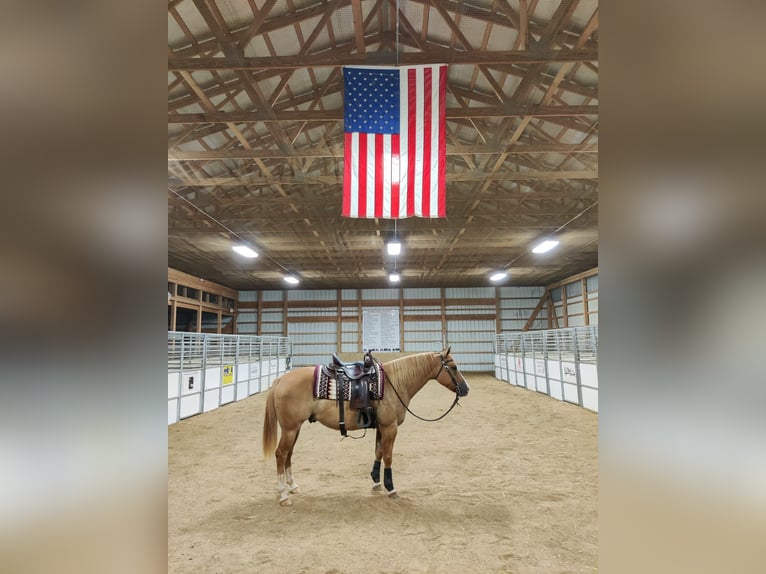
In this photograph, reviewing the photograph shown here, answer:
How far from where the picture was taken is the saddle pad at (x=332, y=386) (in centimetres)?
401

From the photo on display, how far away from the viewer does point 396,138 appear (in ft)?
14.4

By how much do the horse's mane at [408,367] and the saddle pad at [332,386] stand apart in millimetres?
219

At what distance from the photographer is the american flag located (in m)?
4.30

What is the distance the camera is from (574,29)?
5176mm

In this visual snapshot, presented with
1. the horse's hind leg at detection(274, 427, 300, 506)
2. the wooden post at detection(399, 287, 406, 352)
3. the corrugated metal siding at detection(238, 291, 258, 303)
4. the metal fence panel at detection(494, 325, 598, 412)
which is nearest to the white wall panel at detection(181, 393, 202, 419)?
the horse's hind leg at detection(274, 427, 300, 506)

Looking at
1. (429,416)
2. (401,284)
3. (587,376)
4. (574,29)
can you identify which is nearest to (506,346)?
(401,284)

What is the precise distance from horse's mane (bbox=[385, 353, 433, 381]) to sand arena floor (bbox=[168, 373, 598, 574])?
122 cm

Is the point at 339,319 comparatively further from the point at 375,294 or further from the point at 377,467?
the point at 377,467

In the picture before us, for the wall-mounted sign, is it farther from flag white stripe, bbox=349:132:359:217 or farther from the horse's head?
flag white stripe, bbox=349:132:359:217

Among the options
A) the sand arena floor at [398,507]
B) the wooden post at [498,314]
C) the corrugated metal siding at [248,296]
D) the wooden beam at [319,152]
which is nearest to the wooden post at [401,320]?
the wooden post at [498,314]

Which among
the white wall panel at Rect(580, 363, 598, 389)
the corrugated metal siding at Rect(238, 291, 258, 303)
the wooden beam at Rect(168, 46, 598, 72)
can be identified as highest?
the wooden beam at Rect(168, 46, 598, 72)

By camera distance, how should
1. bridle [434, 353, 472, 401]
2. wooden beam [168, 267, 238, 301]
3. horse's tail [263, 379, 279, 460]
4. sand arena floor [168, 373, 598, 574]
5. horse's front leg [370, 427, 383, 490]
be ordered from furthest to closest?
wooden beam [168, 267, 238, 301]
bridle [434, 353, 472, 401]
horse's front leg [370, 427, 383, 490]
horse's tail [263, 379, 279, 460]
sand arena floor [168, 373, 598, 574]
